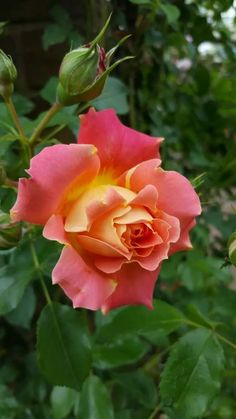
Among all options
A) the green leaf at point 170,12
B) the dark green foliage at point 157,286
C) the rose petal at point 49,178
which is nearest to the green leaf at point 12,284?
the dark green foliage at point 157,286

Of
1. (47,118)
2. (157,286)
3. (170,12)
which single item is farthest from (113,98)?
(157,286)

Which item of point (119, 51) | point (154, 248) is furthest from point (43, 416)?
point (119, 51)

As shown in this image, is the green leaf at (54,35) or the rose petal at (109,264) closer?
the rose petal at (109,264)

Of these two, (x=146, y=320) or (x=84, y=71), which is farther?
(x=146, y=320)

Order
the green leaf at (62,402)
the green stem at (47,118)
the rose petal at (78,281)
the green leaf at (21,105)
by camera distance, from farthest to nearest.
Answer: the green leaf at (21,105) → the green leaf at (62,402) → the green stem at (47,118) → the rose petal at (78,281)

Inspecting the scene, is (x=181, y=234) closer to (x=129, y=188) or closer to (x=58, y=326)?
(x=129, y=188)

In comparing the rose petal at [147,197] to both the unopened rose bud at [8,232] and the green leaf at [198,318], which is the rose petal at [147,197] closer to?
the unopened rose bud at [8,232]

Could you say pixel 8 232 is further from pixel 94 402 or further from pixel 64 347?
pixel 94 402
